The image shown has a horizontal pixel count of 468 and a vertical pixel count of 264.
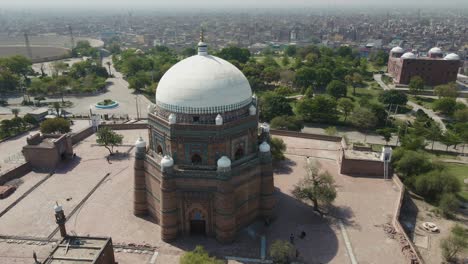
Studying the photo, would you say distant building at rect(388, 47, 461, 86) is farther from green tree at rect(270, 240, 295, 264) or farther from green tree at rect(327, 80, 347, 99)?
green tree at rect(270, 240, 295, 264)

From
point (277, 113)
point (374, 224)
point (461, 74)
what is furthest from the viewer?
point (461, 74)

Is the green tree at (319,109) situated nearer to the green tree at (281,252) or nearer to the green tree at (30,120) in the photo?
the green tree at (281,252)

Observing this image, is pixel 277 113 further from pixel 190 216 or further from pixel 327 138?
pixel 190 216

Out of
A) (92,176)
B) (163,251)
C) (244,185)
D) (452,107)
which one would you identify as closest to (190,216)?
(163,251)

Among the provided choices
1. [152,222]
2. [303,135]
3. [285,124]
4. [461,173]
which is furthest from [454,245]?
[285,124]

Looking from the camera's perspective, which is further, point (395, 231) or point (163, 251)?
point (395, 231)

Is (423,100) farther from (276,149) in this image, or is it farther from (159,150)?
(159,150)
